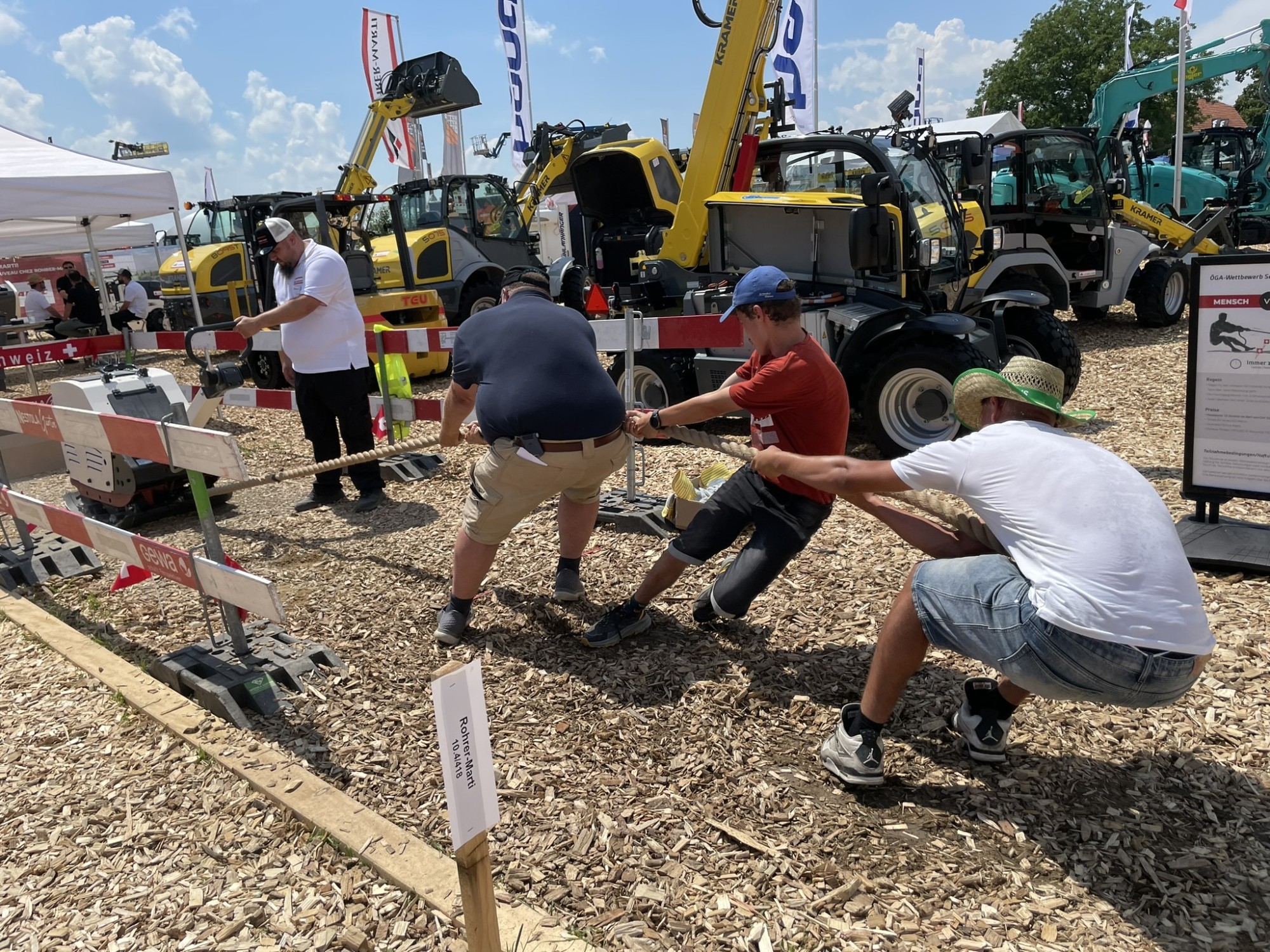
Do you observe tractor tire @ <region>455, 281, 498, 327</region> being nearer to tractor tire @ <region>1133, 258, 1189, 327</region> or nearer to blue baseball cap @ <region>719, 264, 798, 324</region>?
tractor tire @ <region>1133, 258, 1189, 327</region>

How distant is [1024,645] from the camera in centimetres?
238

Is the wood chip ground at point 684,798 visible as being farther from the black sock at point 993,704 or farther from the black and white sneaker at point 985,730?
the black sock at point 993,704

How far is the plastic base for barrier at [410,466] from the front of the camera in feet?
21.9

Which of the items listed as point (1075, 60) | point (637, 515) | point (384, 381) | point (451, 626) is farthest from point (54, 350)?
point (1075, 60)

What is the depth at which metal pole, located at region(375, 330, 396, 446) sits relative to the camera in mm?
6562

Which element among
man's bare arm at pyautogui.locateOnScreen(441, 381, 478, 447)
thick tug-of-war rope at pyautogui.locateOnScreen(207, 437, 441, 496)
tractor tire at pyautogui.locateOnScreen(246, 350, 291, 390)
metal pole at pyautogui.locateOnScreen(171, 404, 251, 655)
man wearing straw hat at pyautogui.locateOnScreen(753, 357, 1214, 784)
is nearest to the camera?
man wearing straw hat at pyautogui.locateOnScreen(753, 357, 1214, 784)

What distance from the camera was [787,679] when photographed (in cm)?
354

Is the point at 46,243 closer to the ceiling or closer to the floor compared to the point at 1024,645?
closer to the ceiling

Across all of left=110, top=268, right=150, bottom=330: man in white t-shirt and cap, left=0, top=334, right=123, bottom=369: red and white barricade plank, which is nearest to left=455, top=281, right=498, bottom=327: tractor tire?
left=0, top=334, right=123, bottom=369: red and white barricade plank

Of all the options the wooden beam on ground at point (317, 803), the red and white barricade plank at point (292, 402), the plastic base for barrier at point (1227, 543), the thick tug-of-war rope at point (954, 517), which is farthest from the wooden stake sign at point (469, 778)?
the red and white barricade plank at point (292, 402)

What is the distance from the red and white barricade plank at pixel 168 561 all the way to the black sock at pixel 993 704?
2355 mm

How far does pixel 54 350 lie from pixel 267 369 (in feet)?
7.17

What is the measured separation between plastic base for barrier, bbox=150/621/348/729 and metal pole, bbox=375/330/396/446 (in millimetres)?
2833

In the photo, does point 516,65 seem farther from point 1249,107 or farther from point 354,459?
point 1249,107
